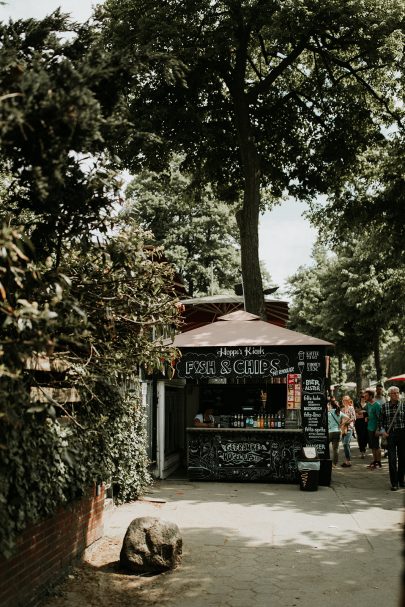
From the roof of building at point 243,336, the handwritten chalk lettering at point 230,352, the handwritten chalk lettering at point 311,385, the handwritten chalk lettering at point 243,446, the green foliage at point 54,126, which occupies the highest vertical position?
Answer: the green foliage at point 54,126

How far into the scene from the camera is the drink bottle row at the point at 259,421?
546 inches

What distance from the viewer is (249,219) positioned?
18.3 meters

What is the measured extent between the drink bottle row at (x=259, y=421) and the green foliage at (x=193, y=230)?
2467 centimetres

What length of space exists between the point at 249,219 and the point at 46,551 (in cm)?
1334

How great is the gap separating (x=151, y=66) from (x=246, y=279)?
1281 centimetres

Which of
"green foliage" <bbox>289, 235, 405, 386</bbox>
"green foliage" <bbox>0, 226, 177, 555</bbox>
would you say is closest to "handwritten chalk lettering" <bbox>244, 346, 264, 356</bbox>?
"green foliage" <bbox>0, 226, 177, 555</bbox>

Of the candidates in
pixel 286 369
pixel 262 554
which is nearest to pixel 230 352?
pixel 286 369

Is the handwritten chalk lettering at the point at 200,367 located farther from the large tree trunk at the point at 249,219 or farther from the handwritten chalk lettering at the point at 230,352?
the large tree trunk at the point at 249,219

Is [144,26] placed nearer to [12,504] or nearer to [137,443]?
[137,443]

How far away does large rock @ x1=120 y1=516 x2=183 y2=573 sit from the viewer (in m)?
6.95

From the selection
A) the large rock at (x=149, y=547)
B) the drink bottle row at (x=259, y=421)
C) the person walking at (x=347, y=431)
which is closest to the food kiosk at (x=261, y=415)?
the drink bottle row at (x=259, y=421)

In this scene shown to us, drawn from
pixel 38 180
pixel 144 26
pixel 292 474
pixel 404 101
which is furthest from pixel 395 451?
pixel 404 101

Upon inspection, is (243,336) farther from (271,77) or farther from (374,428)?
(271,77)

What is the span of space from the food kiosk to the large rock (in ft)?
21.8
